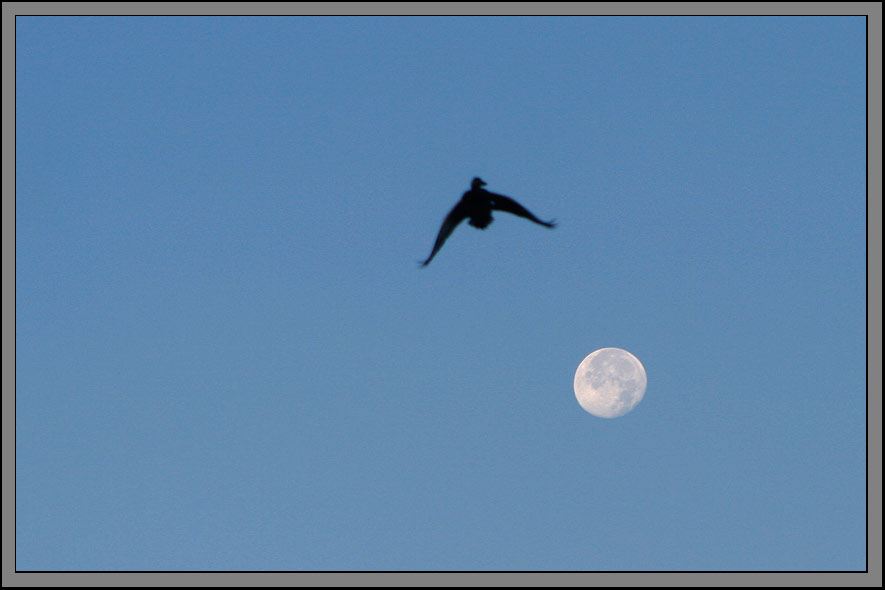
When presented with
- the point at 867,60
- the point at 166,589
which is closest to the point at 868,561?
the point at 867,60

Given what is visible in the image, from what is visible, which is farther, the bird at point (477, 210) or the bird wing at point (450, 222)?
the bird wing at point (450, 222)

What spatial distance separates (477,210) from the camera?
51.2 feet

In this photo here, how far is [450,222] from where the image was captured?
53.5 ft

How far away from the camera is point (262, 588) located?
512 inches

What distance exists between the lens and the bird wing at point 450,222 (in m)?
16.0

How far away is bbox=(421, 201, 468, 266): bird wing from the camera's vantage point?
52.6ft

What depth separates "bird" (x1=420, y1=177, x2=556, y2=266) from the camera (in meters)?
15.5

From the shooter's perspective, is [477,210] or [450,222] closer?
A: [477,210]

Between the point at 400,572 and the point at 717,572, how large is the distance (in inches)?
178

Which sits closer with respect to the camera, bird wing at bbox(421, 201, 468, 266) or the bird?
the bird

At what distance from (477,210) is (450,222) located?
2.75 ft

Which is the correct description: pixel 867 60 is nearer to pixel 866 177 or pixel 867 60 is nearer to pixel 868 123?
pixel 868 123

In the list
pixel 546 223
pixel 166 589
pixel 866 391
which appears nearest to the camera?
pixel 166 589

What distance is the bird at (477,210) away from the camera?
15500 mm
